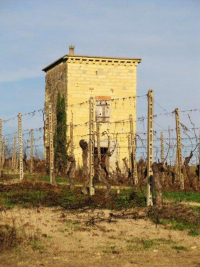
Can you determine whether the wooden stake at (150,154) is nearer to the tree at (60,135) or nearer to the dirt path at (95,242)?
the dirt path at (95,242)

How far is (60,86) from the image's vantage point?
35.2 m

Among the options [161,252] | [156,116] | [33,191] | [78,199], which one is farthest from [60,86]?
[161,252]

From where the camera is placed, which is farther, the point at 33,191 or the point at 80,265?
the point at 33,191

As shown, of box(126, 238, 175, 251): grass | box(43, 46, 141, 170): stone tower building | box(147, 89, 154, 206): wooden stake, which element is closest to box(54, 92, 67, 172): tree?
box(43, 46, 141, 170): stone tower building

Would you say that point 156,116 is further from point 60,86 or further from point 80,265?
point 60,86

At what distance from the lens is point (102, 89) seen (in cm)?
3462

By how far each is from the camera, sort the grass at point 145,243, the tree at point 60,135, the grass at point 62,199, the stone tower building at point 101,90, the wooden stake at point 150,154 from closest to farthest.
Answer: the grass at point 145,243 → the wooden stake at point 150,154 → the grass at point 62,199 → the tree at point 60,135 → the stone tower building at point 101,90

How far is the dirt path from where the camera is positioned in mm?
10195

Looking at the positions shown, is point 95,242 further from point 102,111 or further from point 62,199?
point 102,111

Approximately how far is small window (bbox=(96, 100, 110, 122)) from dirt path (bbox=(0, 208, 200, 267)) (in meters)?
20.3

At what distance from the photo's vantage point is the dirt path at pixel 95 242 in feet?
33.4

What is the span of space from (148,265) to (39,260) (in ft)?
6.68

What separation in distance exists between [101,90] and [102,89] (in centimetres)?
10

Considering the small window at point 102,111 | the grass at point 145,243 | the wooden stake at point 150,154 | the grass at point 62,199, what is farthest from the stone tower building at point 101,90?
the grass at point 145,243
